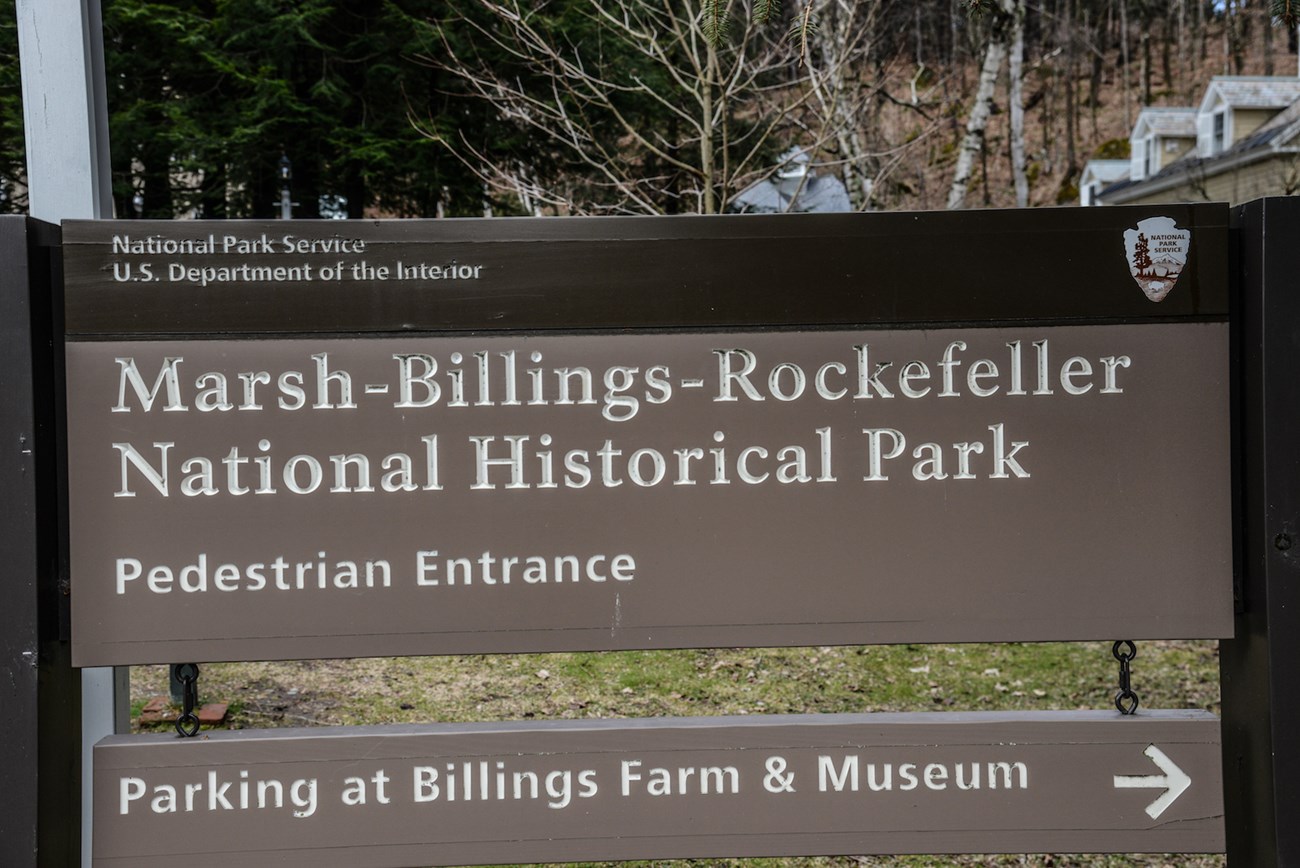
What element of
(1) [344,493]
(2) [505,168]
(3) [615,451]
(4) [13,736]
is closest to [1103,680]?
(3) [615,451]

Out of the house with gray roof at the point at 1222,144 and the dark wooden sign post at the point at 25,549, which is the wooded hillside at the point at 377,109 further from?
the house with gray roof at the point at 1222,144

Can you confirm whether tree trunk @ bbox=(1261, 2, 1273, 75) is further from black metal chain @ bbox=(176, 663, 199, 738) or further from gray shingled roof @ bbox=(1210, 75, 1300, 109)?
black metal chain @ bbox=(176, 663, 199, 738)

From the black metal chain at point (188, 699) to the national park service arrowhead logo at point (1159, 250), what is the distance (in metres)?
2.24

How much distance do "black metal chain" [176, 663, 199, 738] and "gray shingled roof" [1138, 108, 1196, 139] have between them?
29103mm

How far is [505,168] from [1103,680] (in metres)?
6.97

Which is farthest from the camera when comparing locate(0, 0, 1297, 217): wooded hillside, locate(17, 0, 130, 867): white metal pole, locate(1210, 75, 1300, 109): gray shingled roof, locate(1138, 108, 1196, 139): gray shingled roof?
locate(1138, 108, 1196, 139): gray shingled roof

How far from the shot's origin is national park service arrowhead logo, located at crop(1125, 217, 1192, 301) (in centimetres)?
200

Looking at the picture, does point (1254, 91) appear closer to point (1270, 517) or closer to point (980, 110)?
point (980, 110)

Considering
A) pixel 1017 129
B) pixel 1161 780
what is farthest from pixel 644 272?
pixel 1017 129

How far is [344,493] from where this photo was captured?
1.97 metres

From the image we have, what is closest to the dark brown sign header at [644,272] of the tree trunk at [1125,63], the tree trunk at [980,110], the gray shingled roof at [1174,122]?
the tree trunk at [980,110]

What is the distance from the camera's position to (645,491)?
2.00m

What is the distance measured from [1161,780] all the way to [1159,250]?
1.17m

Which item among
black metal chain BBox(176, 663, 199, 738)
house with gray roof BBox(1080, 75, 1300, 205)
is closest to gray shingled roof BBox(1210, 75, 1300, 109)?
house with gray roof BBox(1080, 75, 1300, 205)
